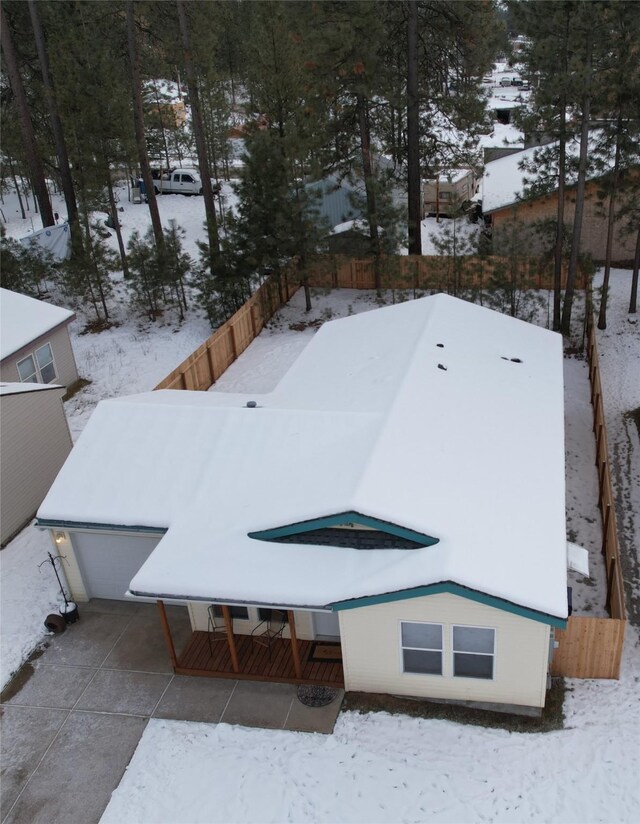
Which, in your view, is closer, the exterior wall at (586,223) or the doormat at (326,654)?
the doormat at (326,654)

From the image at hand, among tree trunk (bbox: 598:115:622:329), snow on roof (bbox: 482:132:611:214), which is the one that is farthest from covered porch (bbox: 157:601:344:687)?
snow on roof (bbox: 482:132:611:214)

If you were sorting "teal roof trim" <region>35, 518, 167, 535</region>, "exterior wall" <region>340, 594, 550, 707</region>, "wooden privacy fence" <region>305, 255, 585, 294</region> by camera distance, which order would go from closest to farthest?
"exterior wall" <region>340, 594, 550, 707</region>, "teal roof trim" <region>35, 518, 167, 535</region>, "wooden privacy fence" <region>305, 255, 585, 294</region>

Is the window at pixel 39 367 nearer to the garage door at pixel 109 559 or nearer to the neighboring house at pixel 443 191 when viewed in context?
the garage door at pixel 109 559

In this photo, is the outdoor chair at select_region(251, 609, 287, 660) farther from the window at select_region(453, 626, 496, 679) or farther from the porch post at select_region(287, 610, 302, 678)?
the window at select_region(453, 626, 496, 679)

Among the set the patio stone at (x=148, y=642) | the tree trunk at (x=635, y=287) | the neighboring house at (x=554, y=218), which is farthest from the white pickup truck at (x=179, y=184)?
the patio stone at (x=148, y=642)

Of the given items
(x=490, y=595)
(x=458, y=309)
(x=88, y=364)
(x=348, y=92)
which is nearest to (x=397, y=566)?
(x=490, y=595)

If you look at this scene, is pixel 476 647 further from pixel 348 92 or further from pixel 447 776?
pixel 348 92
